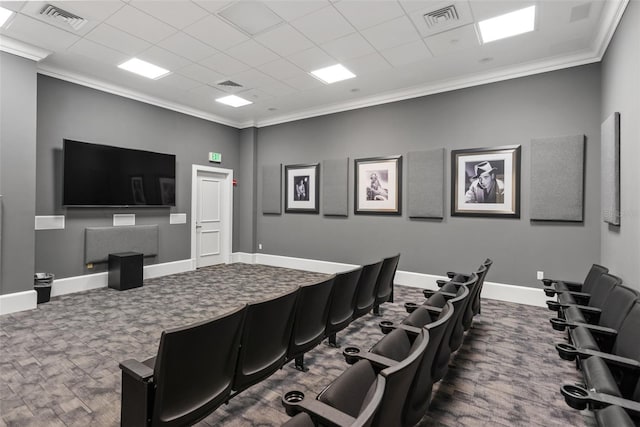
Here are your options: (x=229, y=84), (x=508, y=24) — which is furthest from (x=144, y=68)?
(x=508, y=24)

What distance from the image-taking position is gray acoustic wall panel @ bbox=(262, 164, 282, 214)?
7.36 metres

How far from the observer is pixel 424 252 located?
5.45 meters

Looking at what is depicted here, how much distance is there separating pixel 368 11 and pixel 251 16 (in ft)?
4.21

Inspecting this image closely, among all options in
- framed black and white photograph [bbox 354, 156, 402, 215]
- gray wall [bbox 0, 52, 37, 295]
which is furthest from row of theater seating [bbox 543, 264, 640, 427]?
gray wall [bbox 0, 52, 37, 295]

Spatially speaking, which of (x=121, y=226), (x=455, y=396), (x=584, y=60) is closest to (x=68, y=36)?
(x=121, y=226)

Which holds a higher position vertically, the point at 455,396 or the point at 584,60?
the point at 584,60

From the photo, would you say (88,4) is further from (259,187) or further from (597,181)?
(597,181)

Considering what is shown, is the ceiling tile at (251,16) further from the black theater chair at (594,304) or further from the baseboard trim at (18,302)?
the baseboard trim at (18,302)

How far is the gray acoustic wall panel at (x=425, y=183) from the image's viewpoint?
5285mm

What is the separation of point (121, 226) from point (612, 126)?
273 inches

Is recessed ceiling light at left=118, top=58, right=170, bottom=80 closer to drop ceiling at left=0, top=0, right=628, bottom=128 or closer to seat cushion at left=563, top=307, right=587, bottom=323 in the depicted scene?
drop ceiling at left=0, top=0, right=628, bottom=128

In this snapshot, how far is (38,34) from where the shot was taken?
3916mm

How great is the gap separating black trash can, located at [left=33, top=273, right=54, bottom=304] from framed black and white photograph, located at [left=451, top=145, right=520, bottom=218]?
6.10 m

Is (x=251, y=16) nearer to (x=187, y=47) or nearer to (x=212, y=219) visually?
(x=187, y=47)
